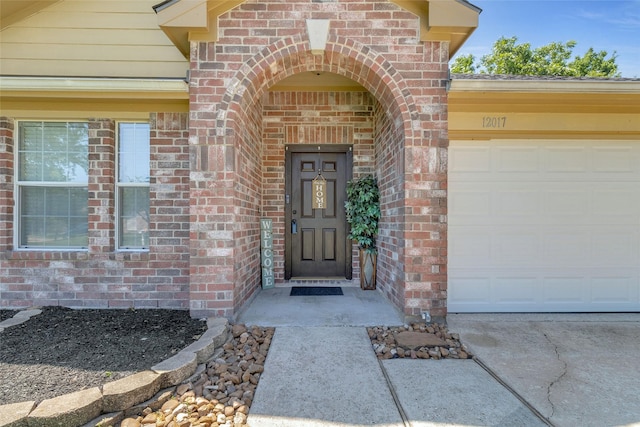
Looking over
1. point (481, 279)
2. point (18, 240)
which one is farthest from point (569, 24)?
point (18, 240)

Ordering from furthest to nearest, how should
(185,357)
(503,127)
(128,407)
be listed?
1. (503,127)
2. (185,357)
3. (128,407)

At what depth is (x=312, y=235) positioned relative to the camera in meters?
5.16

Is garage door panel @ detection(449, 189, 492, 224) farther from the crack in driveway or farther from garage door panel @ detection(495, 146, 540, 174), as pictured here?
the crack in driveway

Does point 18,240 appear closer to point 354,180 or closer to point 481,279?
point 354,180

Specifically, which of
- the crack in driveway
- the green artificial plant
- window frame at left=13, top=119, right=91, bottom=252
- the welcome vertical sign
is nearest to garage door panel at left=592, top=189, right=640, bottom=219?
the crack in driveway

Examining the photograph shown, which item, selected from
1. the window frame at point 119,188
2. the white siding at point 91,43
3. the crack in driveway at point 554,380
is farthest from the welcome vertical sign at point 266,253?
the crack in driveway at point 554,380

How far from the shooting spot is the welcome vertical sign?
15.9ft

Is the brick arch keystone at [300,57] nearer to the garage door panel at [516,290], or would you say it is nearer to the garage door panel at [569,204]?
the garage door panel at [569,204]

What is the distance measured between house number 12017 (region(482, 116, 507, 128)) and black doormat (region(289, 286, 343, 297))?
2.89 m

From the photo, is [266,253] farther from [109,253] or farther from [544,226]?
[544,226]

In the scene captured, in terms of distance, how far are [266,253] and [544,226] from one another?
12.3ft

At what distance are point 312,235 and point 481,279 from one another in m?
2.49

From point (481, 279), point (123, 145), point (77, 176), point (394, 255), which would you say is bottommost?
point (481, 279)

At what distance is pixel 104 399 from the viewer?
6.68ft
